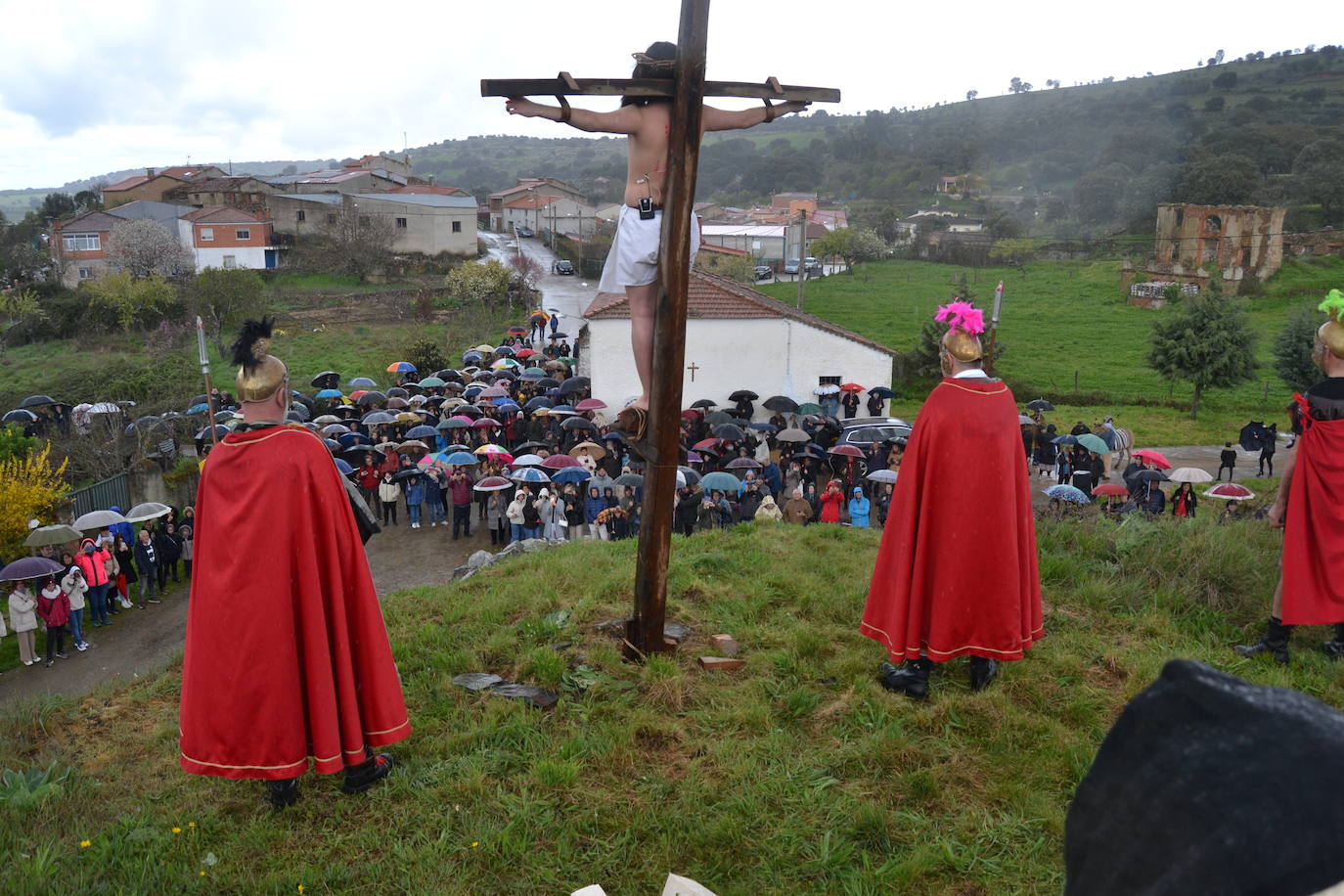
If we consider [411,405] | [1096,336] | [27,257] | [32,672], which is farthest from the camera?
[27,257]

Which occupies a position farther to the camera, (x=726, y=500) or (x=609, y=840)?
(x=726, y=500)

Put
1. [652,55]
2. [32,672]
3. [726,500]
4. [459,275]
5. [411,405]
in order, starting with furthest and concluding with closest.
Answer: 1. [459,275]
2. [411,405]
3. [726,500]
4. [32,672]
5. [652,55]

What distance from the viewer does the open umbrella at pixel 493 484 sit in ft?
56.9

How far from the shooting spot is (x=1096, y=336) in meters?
45.3

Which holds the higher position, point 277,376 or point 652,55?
point 652,55

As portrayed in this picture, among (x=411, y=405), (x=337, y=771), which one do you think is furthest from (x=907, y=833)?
(x=411, y=405)

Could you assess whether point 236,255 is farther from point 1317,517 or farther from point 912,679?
point 1317,517

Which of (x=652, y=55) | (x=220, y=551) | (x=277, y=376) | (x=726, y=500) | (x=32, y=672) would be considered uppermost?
(x=652, y=55)

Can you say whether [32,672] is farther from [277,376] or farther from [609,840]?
[609,840]

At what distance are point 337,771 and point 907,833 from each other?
3.15 meters

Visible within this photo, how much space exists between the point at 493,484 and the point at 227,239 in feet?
182

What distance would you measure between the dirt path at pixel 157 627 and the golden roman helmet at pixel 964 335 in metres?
9.11

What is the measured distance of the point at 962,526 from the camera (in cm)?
589

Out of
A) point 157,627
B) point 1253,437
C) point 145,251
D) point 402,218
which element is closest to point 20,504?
point 157,627
